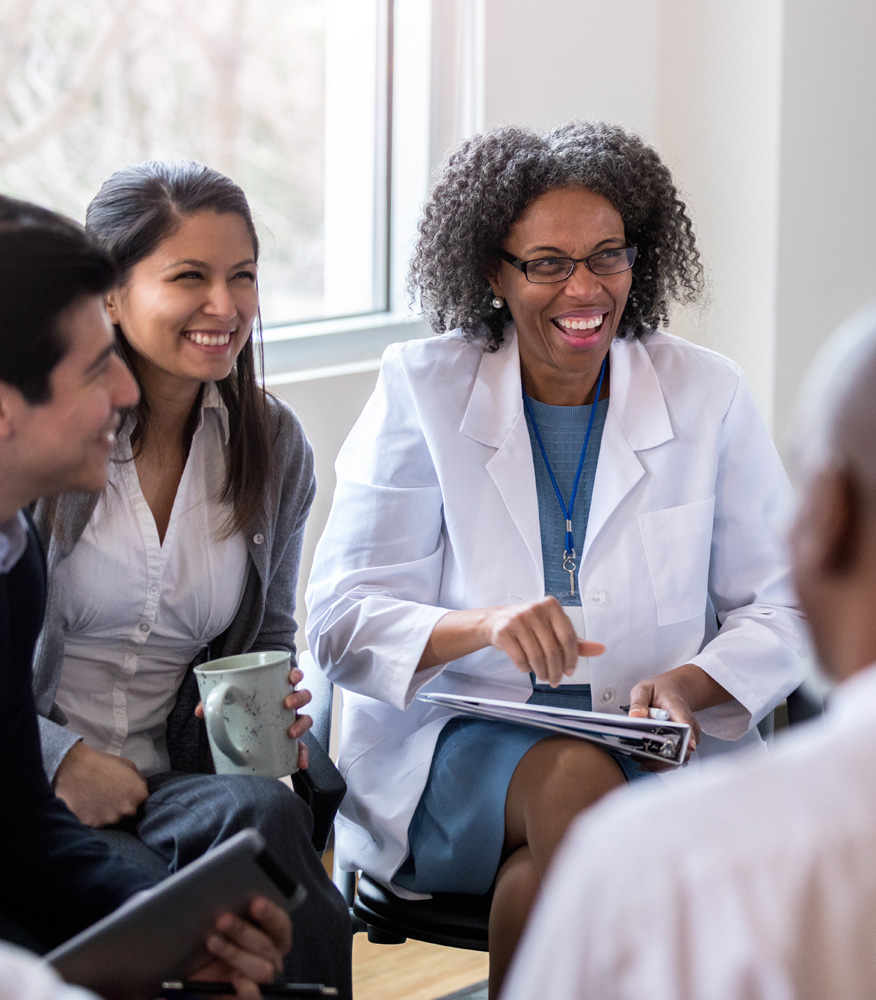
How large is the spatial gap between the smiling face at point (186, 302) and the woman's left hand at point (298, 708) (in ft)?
1.60

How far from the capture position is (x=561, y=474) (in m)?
1.92

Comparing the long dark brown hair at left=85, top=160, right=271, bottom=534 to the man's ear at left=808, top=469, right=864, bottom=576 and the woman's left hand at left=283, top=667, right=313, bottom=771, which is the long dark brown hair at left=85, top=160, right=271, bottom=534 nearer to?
the woman's left hand at left=283, top=667, right=313, bottom=771

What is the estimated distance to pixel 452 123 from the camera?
109 inches

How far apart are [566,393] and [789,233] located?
1.18 meters

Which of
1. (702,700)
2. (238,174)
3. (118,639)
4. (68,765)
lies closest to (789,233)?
(238,174)

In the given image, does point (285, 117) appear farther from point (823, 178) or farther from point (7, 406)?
point (7, 406)

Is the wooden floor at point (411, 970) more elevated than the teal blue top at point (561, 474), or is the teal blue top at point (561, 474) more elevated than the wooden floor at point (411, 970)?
the teal blue top at point (561, 474)

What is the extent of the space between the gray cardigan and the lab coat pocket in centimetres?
55

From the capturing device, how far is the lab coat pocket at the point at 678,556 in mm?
1826

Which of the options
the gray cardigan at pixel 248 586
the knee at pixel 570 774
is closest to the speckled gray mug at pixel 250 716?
the gray cardigan at pixel 248 586

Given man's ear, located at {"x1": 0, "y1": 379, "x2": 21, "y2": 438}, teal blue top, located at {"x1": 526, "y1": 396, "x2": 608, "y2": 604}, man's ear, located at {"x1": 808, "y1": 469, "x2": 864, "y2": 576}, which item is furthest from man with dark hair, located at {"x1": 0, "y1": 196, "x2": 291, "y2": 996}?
teal blue top, located at {"x1": 526, "y1": 396, "x2": 608, "y2": 604}

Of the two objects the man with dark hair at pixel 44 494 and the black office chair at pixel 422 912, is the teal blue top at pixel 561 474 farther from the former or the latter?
the man with dark hair at pixel 44 494

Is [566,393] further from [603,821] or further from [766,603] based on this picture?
[603,821]

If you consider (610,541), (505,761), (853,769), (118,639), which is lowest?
(505,761)
